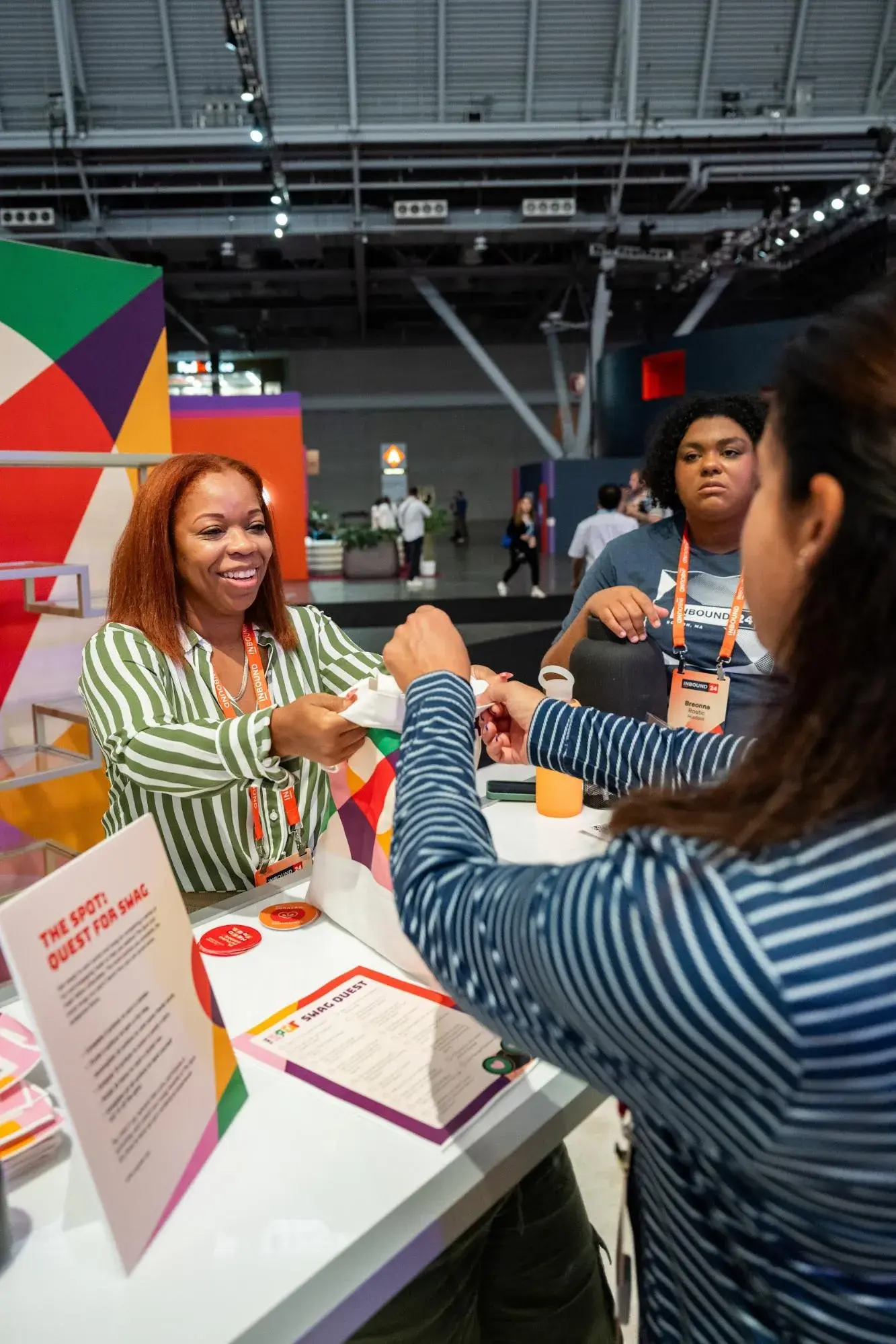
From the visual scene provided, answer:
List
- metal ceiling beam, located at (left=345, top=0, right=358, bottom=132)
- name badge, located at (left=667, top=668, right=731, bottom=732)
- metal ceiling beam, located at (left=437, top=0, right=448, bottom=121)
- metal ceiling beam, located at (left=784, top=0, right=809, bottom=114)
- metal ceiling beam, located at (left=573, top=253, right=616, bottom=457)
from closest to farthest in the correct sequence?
name badge, located at (left=667, top=668, right=731, bottom=732) < metal ceiling beam, located at (left=345, top=0, right=358, bottom=132) < metal ceiling beam, located at (left=437, top=0, right=448, bottom=121) < metal ceiling beam, located at (left=784, top=0, right=809, bottom=114) < metal ceiling beam, located at (left=573, top=253, right=616, bottom=457)

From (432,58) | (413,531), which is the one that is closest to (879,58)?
(432,58)

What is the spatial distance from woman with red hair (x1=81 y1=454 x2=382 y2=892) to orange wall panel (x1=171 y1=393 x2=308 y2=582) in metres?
11.7

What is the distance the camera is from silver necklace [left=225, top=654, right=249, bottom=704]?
6.05 ft

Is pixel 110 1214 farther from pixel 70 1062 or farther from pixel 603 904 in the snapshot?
pixel 603 904

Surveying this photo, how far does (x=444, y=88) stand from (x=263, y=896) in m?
15.1

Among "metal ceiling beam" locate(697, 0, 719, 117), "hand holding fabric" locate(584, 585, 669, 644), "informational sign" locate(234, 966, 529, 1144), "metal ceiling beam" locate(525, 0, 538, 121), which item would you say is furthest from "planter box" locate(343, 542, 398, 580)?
"informational sign" locate(234, 966, 529, 1144)

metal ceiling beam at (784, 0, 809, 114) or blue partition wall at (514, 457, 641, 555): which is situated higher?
metal ceiling beam at (784, 0, 809, 114)

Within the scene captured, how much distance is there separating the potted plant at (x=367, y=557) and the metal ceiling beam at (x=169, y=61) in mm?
6690

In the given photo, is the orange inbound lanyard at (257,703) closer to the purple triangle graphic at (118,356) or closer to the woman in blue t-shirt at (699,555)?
the woman in blue t-shirt at (699,555)

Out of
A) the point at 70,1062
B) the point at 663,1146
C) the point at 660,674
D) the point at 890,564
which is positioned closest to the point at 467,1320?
the point at 663,1146

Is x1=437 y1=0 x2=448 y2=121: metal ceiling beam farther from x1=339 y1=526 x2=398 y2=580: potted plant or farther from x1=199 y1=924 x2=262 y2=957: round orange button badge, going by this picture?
x1=199 y1=924 x2=262 y2=957: round orange button badge

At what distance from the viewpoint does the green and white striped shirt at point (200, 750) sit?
5.04 ft

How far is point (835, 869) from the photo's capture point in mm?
566

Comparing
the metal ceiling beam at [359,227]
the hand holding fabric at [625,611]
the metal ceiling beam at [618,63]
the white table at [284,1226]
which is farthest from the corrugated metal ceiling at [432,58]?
the white table at [284,1226]
